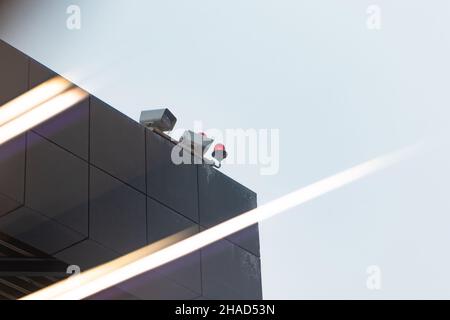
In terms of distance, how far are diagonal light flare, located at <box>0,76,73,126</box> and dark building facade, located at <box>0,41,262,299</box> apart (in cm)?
11

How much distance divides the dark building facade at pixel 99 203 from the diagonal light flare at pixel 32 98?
4.4 inches

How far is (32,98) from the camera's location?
1493 cm

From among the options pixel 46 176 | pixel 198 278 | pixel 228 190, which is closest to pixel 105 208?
pixel 46 176

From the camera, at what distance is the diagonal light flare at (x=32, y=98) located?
567 inches

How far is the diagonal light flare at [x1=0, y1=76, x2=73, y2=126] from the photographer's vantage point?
14.4 meters

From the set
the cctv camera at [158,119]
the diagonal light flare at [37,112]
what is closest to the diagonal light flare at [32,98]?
the diagonal light flare at [37,112]

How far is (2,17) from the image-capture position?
6371 mm

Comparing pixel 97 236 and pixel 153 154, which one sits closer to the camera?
pixel 97 236

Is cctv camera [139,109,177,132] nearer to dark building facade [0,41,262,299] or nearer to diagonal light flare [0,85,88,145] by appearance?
dark building facade [0,41,262,299]

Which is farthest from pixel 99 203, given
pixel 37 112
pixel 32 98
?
pixel 32 98

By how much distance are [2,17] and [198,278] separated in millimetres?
12264

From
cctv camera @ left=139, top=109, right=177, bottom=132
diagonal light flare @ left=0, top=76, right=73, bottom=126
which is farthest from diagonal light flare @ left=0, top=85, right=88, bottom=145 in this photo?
cctv camera @ left=139, top=109, right=177, bottom=132
